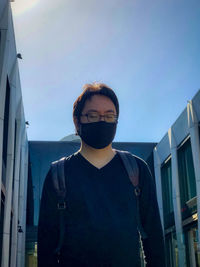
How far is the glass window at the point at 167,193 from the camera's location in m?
25.2

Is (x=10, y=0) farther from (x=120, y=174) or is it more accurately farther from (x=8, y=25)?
(x=120, y=174)

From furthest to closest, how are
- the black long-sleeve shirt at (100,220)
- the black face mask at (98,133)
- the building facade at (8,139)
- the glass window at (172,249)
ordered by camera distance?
1. the glass window at (172,249)
2. the building facade at (8,139)
3. the black face mask at (98,133)
4. the black long-sleeve shirt at (100,220)

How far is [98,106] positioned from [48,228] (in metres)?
0.80

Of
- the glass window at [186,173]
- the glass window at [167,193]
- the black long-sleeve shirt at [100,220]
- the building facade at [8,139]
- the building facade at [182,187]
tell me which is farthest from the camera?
the glass window at [167,193]

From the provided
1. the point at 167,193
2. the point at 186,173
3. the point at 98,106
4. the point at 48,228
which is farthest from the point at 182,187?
the point at 48,228

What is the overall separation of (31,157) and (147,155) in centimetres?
746

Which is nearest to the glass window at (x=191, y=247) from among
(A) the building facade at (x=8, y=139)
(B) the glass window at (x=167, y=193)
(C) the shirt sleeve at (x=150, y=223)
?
(B) the glass window at (x=167, y=193)

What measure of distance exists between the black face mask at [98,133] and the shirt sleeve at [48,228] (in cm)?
33

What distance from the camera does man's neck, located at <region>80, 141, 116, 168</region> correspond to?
2.83 m

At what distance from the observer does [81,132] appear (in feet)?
9.22

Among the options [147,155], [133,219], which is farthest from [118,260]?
[147,155]

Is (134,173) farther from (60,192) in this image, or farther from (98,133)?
(60,192)

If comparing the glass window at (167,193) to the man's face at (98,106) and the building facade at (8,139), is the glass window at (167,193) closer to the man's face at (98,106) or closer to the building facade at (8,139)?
the building facade at (8,139)

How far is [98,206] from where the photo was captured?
105 inches
